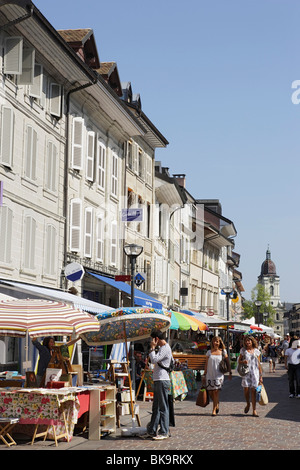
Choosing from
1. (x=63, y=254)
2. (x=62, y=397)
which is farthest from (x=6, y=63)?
(x=62, y=397)

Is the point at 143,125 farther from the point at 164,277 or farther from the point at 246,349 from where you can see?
the point at 246,349

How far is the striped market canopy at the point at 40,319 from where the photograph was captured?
12.0 m

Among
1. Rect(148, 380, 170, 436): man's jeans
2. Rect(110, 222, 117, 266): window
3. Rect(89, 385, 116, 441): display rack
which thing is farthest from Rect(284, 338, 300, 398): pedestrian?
Rect(110, 222, 117, 266): window

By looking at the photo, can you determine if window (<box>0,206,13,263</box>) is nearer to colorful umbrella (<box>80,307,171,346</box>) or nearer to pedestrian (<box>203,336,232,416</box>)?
colorful umbrella (<box>80,307,171,346</box>)

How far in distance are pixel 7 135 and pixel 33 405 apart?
1057cm

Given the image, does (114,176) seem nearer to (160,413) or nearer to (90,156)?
(90,156)

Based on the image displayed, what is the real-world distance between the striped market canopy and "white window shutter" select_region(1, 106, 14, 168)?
823cm

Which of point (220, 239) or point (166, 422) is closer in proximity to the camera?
point (166, 422)

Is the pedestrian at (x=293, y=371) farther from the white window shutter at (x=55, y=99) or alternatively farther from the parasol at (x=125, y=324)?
the white window shutter at (x=55, y=99)

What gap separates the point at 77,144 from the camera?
2678 cm

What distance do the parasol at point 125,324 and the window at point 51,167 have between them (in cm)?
939

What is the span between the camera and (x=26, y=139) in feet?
72.9

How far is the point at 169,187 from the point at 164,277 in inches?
206

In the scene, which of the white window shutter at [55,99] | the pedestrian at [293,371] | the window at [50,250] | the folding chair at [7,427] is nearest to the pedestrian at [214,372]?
the pedestrian at [293,371]
